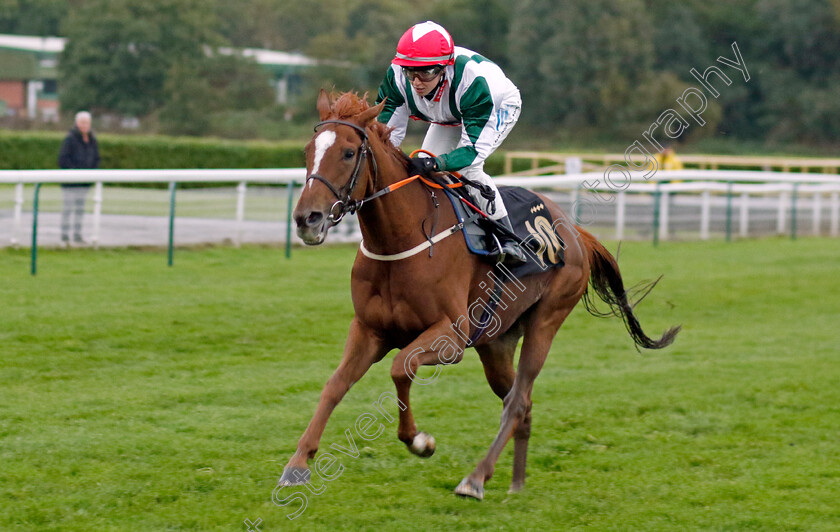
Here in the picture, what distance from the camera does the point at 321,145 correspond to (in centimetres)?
371

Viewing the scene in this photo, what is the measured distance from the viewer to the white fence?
9875 millimetres

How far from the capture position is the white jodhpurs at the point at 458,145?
4.54m

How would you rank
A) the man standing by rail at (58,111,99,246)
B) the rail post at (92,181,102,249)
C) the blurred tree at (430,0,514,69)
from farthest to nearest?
the blurred tree at (430,0,514,69)
the man standing by rail at (58,111,99,246)
the rail post at (92,181,102,249)

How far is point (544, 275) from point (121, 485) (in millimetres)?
2110

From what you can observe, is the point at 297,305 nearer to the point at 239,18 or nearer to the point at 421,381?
the point at 421,381

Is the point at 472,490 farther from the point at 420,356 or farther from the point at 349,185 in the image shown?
the point at 349,185

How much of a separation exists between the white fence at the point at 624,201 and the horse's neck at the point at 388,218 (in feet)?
20.0

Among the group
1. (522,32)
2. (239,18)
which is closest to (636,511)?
(522,32)

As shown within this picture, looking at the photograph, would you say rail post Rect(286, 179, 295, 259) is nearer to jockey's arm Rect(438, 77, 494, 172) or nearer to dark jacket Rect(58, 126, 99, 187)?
dark jacket Rect(58, 126, 99, 187)

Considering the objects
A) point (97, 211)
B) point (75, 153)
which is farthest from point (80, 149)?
point (97, 211)

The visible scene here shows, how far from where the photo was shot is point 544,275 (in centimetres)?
493

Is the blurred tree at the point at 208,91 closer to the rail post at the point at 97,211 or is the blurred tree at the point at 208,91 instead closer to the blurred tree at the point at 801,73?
the blurred tree at the point at 801,73

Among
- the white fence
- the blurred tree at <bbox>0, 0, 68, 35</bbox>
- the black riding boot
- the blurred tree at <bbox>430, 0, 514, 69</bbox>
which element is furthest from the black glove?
the blurred tree at <bbox>0, 0, 68, 35</bbox>

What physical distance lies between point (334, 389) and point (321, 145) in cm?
94
